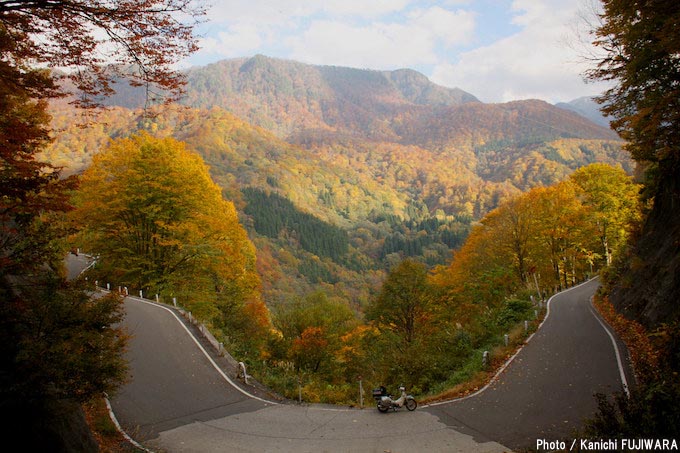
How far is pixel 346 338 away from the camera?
29.9 meters

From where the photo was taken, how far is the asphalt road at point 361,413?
31.3 ft

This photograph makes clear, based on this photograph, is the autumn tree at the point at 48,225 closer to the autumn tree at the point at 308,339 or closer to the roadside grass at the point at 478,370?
the roadside grass at the point at 478,370

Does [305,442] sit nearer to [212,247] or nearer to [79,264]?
[212,247]

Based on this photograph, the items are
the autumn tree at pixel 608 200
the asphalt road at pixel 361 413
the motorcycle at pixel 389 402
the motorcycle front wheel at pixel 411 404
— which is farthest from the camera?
the autumn tree at pixel 608 200

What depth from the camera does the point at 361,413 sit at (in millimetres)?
11891

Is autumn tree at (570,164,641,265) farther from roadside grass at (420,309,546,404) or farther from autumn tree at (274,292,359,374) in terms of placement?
autumn tree at (274,292,359,374)

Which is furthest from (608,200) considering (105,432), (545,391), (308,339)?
(105,432)

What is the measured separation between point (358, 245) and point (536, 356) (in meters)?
170

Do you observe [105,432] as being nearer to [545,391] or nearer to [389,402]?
[389,402]

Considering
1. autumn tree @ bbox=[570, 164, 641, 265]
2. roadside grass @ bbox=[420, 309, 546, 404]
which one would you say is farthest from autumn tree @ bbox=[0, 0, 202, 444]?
autumn tree @ bbox=[570, 164, 641, 265]

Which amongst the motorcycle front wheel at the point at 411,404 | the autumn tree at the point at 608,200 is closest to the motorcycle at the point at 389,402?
the motorcycle front wheel at the point at 411,404

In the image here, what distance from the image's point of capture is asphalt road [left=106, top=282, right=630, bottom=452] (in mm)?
9547

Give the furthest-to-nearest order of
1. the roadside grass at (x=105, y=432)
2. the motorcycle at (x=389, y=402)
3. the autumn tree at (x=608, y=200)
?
the autumn tree at (x=608, y=200) < the motorcycle at (x=389, y=402) < the roadside grass at (x=105, y=432)

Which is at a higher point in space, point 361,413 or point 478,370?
point 478,370
